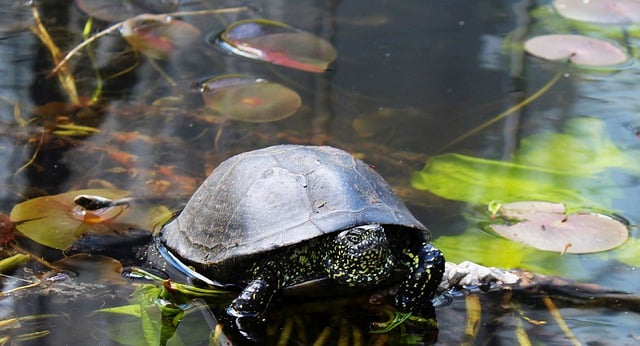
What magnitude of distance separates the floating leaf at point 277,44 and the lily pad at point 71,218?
209 centimetres

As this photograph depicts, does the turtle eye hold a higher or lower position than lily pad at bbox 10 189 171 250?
higher

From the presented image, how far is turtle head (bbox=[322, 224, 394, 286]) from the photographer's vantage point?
8.91ft

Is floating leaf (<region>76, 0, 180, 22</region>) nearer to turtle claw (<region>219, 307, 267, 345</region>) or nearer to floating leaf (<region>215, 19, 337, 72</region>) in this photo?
floating leaf (<region>215, 19, 337, 72</region>)

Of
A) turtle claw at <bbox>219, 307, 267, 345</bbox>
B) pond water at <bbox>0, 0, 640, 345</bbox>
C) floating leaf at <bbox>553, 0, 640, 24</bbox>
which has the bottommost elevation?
turtle claw at <bbox>219, 307, 267, 345</bbox>

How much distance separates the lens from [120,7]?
252 inches

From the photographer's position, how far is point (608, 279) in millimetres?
3242

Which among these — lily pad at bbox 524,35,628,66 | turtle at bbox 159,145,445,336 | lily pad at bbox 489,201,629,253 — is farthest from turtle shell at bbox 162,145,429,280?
lily pad at bbox 524,35,628,66

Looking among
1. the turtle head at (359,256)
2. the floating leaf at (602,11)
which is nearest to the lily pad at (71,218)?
the turtle head at (359,256)

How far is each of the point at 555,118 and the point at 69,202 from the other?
295 centimetres

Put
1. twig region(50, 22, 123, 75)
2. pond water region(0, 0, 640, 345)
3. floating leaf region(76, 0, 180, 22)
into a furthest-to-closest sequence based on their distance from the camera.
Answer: floating leaf region(76, 0, 180, 22) < twig region(50, 22, 123, 75) < pond water region(0, 0, 640, 345)

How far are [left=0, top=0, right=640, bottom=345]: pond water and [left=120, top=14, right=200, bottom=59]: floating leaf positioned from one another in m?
0.09

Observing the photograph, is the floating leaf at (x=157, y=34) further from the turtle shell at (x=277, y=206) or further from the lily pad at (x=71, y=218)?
the turtle shell at (x=277, y=206)

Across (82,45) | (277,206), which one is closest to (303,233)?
(277,206)

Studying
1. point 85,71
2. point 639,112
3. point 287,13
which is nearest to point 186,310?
point 85,71
